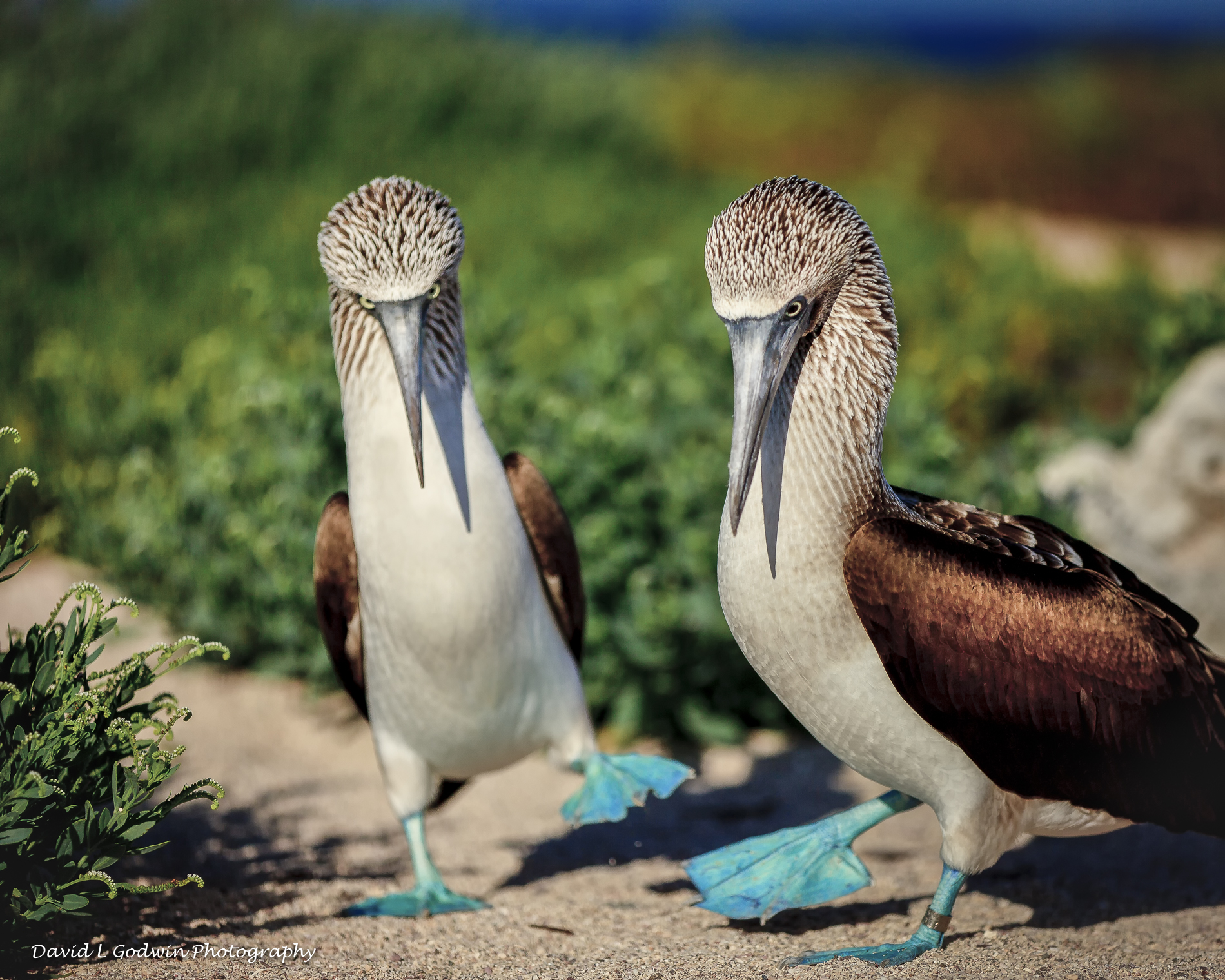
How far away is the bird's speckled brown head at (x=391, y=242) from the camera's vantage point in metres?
3.40

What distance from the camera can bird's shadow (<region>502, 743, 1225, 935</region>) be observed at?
3.88 m

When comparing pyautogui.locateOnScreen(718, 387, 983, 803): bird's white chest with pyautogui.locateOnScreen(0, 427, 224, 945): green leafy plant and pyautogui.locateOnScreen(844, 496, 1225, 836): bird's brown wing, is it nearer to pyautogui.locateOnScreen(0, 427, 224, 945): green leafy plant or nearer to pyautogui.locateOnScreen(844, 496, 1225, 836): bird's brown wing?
pyautogui.locateOnScreen(844, 496, 1225, 836): bird's brown wing

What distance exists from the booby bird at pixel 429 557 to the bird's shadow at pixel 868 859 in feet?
2.03

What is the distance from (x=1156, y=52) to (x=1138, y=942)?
2114 cm

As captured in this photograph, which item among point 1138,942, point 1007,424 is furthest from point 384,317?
point 1007,424

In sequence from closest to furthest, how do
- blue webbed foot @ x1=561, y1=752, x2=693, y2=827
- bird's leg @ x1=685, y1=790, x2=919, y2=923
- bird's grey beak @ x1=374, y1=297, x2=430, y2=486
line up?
bird's grey beak @ x1=374, y1=297, x2=430, y2=486, bird's leg @ x1=685, y1=790, x2=919, y2=923, blue webbed foot @ x1=561, y1=752, x2=693, y2=827

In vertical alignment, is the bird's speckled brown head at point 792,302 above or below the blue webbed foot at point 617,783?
above

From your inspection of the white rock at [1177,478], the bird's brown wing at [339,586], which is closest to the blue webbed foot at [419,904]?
the bird's brown wing at [339,586]

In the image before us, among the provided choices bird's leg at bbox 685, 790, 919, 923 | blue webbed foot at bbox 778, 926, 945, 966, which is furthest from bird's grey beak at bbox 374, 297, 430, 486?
blue webbed foot at bbox 778, 926, 945, 966

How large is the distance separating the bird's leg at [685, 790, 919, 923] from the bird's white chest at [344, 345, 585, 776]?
0.74 meters

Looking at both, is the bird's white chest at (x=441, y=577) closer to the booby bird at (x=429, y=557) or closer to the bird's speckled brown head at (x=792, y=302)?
the booby bird at (x=429, y=557)

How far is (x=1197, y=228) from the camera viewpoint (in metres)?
14.7

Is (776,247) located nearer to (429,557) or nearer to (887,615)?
(887,615)

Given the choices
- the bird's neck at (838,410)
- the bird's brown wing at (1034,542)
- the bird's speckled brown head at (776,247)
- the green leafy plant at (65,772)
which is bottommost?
the green leafy plant at (65,772)
